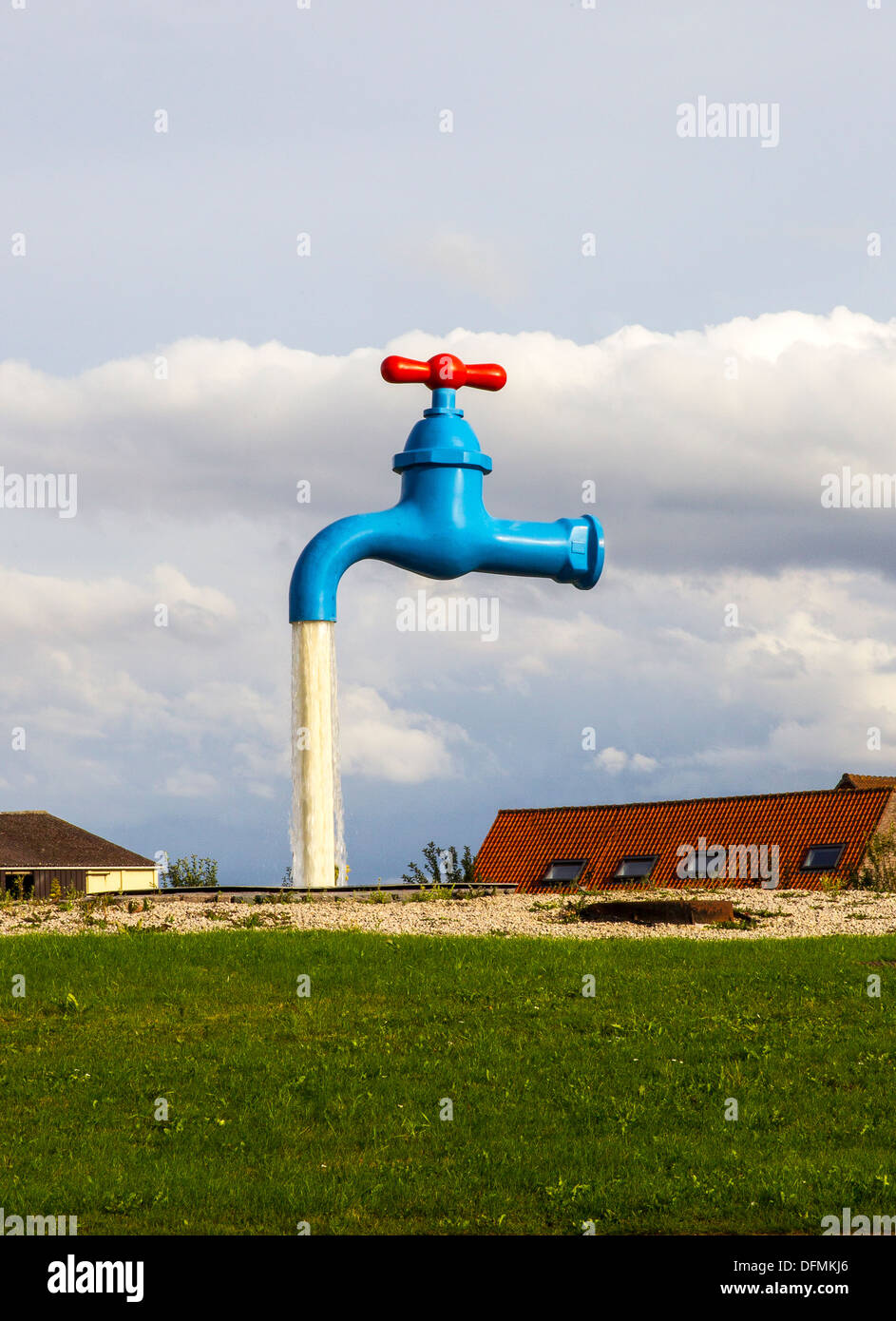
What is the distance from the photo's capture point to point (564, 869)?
29969mm

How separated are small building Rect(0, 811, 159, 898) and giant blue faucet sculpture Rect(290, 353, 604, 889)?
21.0 metres

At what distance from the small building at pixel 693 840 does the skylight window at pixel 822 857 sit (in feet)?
0.07

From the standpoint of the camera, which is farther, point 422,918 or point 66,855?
point 66,855

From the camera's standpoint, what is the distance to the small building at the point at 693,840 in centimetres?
2712

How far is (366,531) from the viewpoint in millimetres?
14898

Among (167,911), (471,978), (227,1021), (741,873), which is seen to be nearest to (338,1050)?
(227,1021)

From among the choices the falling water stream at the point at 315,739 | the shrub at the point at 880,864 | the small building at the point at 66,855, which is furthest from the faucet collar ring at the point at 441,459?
the small building at the point at 66,855

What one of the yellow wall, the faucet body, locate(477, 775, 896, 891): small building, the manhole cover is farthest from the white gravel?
the yellow wall

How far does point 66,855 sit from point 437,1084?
103 ft
